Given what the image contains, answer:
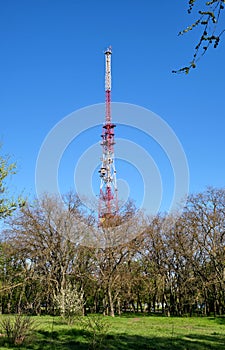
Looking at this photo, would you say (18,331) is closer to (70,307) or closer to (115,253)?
(70,307)

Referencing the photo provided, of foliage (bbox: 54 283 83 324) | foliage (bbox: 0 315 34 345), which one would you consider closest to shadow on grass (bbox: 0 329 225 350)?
foliage (bbox: 0 315 34 345)

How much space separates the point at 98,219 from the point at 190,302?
12342mm

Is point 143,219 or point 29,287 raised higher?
point 143,219

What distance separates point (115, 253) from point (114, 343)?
72.2 ft

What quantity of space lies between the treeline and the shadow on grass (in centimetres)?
1776

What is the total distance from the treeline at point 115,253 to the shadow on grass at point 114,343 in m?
17.8

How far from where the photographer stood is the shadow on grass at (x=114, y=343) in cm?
1123

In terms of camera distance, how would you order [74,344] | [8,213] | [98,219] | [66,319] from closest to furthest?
[8,213]
[74,344]
[66,319]
[98,219]

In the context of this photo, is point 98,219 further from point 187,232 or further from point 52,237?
point 187,232

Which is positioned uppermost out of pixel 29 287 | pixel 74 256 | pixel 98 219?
pixel 98 219

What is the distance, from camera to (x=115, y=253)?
34.1 m

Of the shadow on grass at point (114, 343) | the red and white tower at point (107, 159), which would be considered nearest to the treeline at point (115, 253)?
the red and white tower at point (107, 159)

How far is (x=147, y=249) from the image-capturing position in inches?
1516

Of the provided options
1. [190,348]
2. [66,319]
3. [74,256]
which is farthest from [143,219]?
[190,348]
